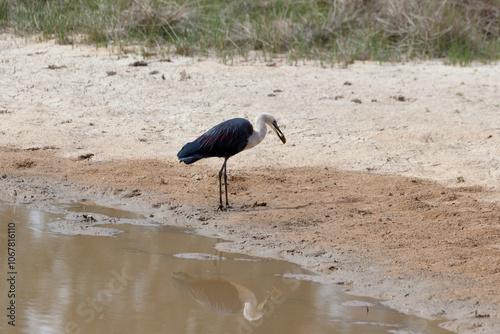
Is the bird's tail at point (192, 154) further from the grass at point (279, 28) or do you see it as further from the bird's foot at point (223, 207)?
the grass at point (279, 28)

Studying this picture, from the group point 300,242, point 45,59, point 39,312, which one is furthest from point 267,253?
point 45,59

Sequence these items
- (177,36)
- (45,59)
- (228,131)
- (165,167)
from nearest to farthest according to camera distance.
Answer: (228,131) < (165,167) < (45,59) < (177,36)

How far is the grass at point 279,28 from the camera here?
483 inches

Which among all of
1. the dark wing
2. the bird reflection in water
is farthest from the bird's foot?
the bird reflection in water

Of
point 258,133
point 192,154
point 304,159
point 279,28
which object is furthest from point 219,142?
point 279,28

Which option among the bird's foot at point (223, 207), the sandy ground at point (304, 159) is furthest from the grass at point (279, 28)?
the bird's foot at point (223, 207)

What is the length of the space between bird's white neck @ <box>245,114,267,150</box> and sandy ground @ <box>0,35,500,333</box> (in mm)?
564

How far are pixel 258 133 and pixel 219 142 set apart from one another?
1.46 ft

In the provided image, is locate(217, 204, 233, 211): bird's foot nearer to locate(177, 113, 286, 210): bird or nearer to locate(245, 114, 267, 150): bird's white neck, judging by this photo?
locate(177, 113, 286, 210): bird

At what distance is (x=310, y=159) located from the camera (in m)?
8.51

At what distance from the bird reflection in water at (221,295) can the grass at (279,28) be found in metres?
6.78

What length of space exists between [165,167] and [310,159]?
64.5 inches

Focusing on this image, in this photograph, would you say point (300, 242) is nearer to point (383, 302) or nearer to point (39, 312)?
point (383, 302)

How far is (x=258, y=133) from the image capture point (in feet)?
23.2
